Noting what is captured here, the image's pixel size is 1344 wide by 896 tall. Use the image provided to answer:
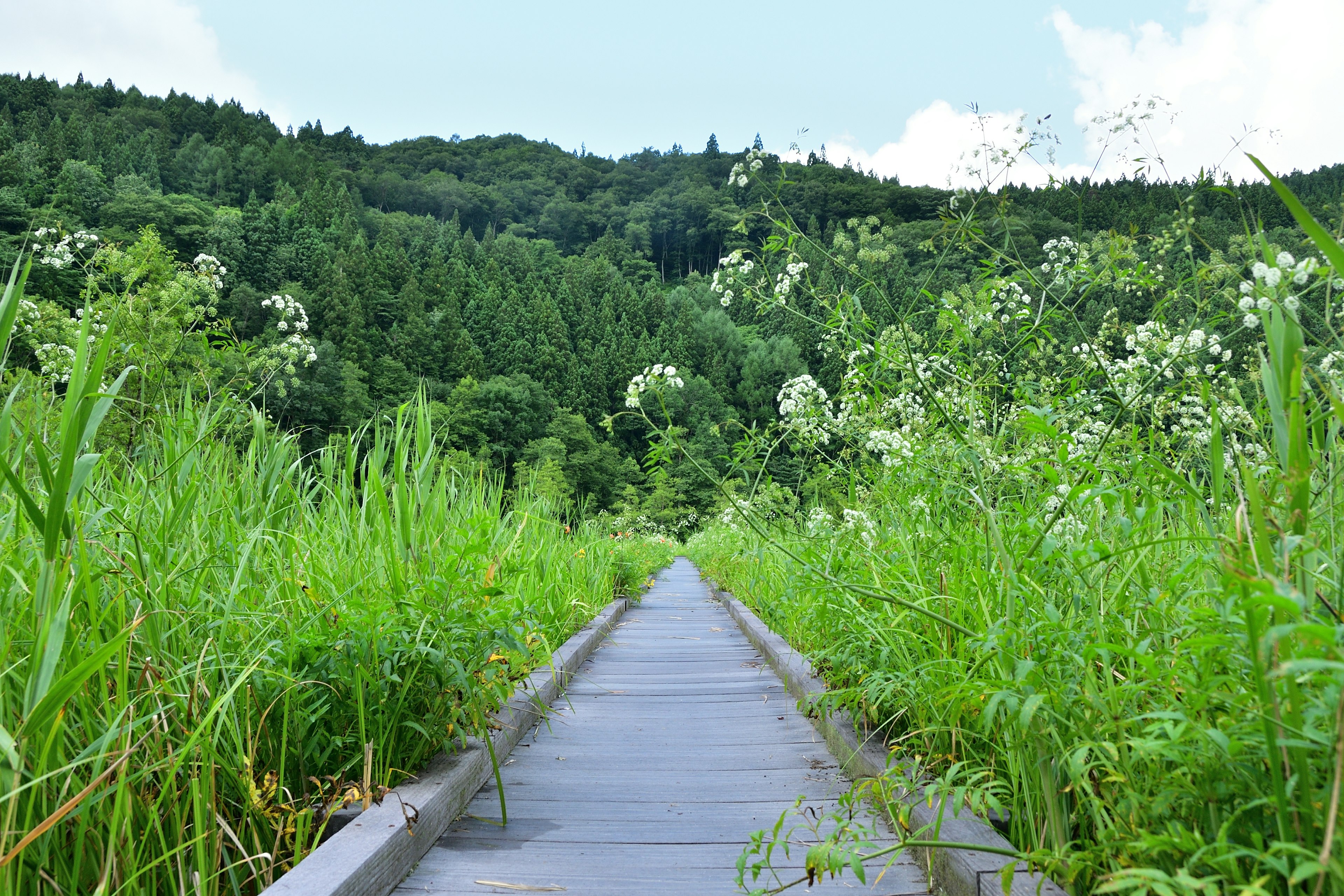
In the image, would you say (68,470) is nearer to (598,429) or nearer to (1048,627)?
(1048,627)

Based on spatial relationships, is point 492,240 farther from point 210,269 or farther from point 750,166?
point 750,166

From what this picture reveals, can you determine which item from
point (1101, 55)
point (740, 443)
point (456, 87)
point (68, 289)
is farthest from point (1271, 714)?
point (456, 87)

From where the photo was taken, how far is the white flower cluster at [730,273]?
10.1 ft

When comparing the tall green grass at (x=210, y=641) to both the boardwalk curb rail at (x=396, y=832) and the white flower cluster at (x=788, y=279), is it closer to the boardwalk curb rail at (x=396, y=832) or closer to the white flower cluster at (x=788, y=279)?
the boardwalk curb rail at (x=396, y=832)

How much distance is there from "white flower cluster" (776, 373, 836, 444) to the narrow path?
119 cm

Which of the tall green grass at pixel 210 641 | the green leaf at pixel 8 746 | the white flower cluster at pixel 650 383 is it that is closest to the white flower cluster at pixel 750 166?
the white flower cluster at pixel 650 383

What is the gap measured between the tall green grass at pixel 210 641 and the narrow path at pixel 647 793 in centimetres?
29

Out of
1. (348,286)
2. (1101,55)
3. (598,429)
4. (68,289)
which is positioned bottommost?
(598,429)

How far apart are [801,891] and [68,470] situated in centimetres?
152

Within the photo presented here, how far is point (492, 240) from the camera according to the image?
71.5 metres

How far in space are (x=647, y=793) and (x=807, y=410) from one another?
1648mm

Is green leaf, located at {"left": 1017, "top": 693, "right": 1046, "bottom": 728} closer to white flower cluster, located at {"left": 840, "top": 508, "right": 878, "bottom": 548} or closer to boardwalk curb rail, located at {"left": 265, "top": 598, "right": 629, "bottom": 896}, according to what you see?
boardwalk curb rail, located at {"left": 265, "top": 598, "right": 629, "bottom": 896}

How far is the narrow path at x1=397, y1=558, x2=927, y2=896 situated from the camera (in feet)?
5.28

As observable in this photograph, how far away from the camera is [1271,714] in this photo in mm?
808
